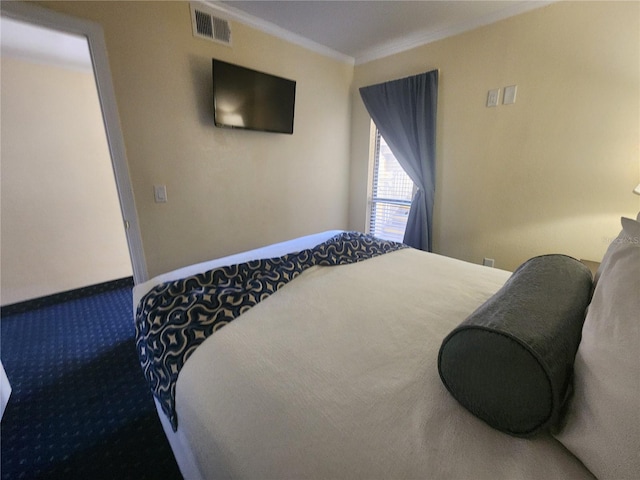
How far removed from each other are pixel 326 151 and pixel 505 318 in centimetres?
261

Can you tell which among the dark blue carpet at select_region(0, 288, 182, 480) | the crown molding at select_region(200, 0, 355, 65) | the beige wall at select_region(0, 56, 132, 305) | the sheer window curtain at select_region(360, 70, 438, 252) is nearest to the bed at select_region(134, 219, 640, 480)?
the dark blue carpet at select_region(0, 288, 182, 480)

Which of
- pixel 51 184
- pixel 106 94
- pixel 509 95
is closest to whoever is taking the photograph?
pixel 106 94

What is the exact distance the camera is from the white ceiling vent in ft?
6.08

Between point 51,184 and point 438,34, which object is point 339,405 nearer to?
point 438,34

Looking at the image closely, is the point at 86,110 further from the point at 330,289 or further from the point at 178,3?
the point at 330,289

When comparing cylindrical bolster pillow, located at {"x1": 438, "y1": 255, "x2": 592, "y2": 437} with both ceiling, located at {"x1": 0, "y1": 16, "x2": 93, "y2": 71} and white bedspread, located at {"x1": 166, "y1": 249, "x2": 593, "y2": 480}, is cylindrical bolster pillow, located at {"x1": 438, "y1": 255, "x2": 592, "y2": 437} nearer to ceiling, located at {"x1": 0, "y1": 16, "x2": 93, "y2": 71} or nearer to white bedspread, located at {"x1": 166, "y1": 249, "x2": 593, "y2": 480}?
white bedspread, located at {"x1": 166, "y1": 249, "x2": 593, "y2": 480}

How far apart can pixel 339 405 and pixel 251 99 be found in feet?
7.47

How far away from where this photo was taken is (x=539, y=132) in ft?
6.40

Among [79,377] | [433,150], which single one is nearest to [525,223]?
[433,150]

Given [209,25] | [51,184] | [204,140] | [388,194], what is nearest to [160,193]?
[204,140]

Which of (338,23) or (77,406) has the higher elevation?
(338,23)

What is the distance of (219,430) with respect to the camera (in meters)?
0.62

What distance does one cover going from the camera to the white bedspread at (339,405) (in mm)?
515

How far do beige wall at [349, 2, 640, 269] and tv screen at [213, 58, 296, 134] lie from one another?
1227 millimetres
